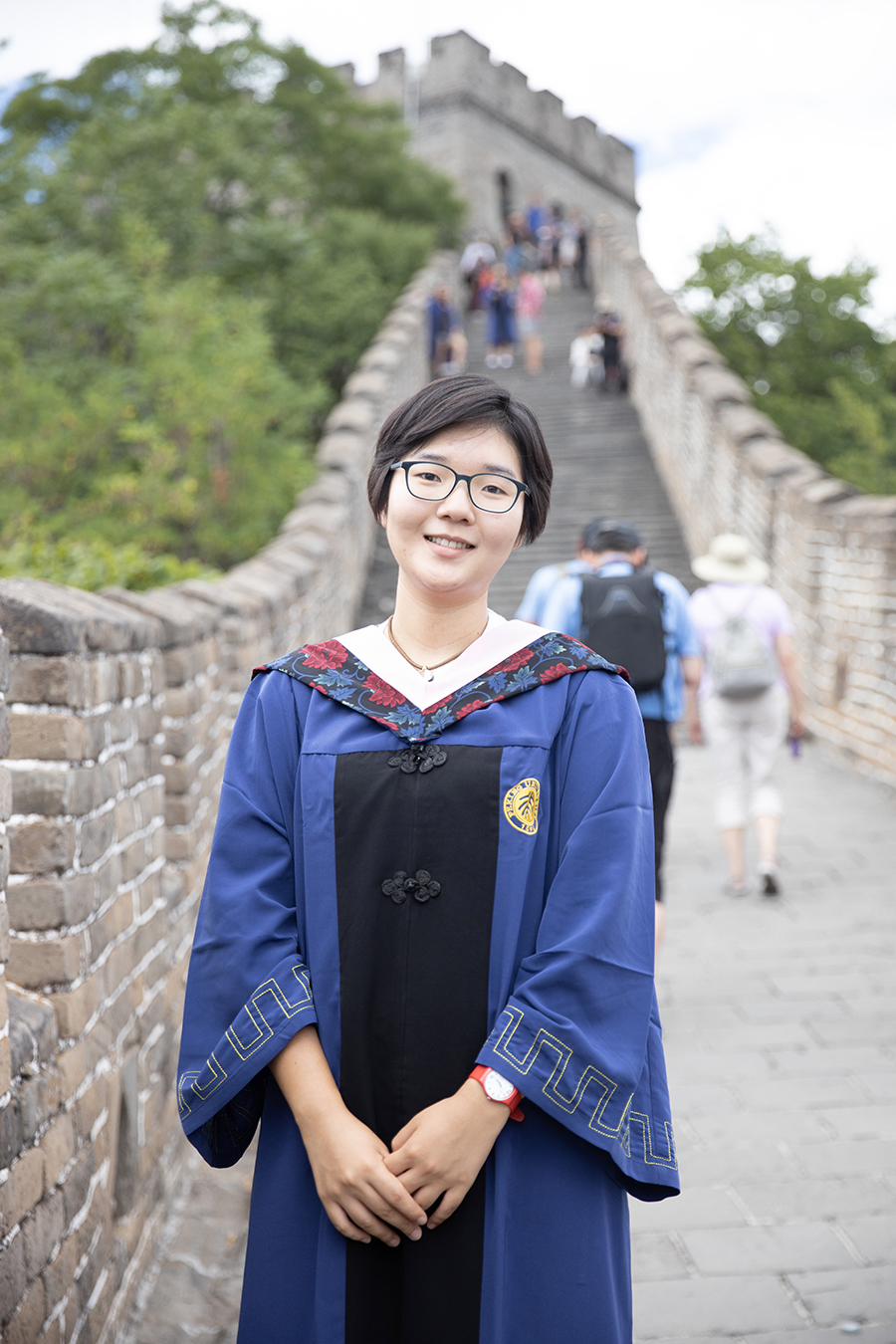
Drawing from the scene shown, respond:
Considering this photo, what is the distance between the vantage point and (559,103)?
39.8 metres

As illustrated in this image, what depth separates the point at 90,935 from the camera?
2559 mm

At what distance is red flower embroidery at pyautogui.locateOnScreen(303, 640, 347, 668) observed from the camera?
1.88 meters

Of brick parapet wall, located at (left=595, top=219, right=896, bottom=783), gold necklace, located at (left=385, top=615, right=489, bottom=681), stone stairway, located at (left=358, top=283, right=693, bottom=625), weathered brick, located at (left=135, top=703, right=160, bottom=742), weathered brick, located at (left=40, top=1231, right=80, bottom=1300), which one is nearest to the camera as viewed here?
gold necklace, located at (left=385, top=615, right=489, bottom=681)

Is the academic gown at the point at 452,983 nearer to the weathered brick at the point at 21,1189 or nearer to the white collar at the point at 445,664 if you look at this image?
the white collar at the point at 445,664

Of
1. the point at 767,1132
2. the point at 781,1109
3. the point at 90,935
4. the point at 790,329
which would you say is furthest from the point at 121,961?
the point at 790,329

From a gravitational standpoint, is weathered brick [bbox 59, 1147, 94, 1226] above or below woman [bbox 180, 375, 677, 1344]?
below

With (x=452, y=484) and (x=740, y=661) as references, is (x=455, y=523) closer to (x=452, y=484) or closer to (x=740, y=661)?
(x=452, y=484)

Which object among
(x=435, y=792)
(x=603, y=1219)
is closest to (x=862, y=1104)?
(x=603, y=1219)

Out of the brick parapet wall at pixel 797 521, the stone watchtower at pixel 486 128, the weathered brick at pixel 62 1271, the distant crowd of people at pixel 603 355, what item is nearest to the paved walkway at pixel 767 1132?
the weathered brick at pixel 62 1271

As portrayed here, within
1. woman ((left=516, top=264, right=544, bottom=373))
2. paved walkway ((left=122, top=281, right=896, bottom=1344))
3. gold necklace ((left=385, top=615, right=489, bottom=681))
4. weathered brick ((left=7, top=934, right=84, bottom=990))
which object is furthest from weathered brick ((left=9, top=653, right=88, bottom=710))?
woman ((left=516, top=264, right=544, bottom=373))

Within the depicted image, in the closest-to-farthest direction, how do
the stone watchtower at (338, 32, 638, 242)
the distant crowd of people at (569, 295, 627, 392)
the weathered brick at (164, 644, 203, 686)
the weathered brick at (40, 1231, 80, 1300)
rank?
the weathered brick at (40, 1231, 80, 1300) → the weathered brick at (164, 644, 203, 686) → the distant crowd of people at (569, 295, 627, 392) → the stone watchtower at (338, 32, 638, 242)

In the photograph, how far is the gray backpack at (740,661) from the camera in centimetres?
563

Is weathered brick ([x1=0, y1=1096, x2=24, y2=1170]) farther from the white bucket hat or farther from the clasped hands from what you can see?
the white bucket hat

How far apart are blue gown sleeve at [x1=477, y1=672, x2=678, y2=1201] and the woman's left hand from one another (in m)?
0.06
